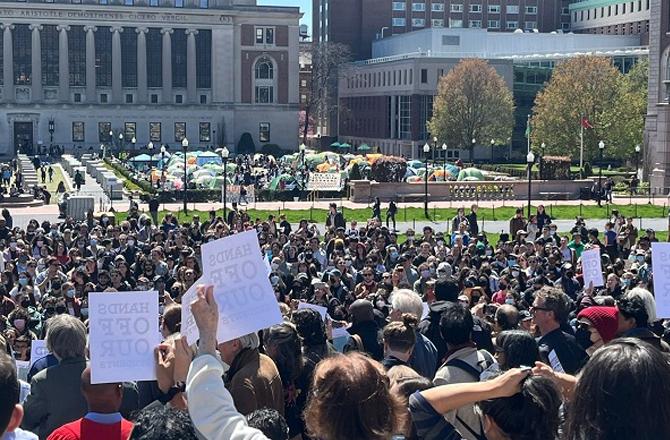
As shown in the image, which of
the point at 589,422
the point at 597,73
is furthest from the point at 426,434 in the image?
the point at 597,73

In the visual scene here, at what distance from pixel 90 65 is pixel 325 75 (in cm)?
3246

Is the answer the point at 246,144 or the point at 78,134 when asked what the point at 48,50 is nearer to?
the point at 78,134

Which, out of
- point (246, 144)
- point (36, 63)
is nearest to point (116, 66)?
point (36, 63)

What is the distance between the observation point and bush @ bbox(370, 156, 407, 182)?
6228 centimetres

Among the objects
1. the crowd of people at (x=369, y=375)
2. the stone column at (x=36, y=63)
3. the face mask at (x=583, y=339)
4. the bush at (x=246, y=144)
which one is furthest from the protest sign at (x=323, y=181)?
the stone column at (x=36, y=63)

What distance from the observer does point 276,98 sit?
13050 centimetres

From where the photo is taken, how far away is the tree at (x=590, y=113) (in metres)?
82.3

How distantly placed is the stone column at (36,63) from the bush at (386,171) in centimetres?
7184

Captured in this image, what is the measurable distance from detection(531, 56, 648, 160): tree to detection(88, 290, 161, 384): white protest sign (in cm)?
7630

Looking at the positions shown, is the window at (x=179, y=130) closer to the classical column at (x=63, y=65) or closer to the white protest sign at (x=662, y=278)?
the classical column at (x=63, y=65)

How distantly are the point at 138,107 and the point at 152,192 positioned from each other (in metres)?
67.2

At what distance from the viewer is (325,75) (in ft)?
468

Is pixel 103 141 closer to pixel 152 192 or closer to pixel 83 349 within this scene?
pixel 152 192

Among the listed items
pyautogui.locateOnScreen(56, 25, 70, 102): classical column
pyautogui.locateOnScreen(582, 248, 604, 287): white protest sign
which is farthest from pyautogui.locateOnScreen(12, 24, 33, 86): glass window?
pyautogui.locateOnScreen(582, 248, 604, 287): white protest sign
